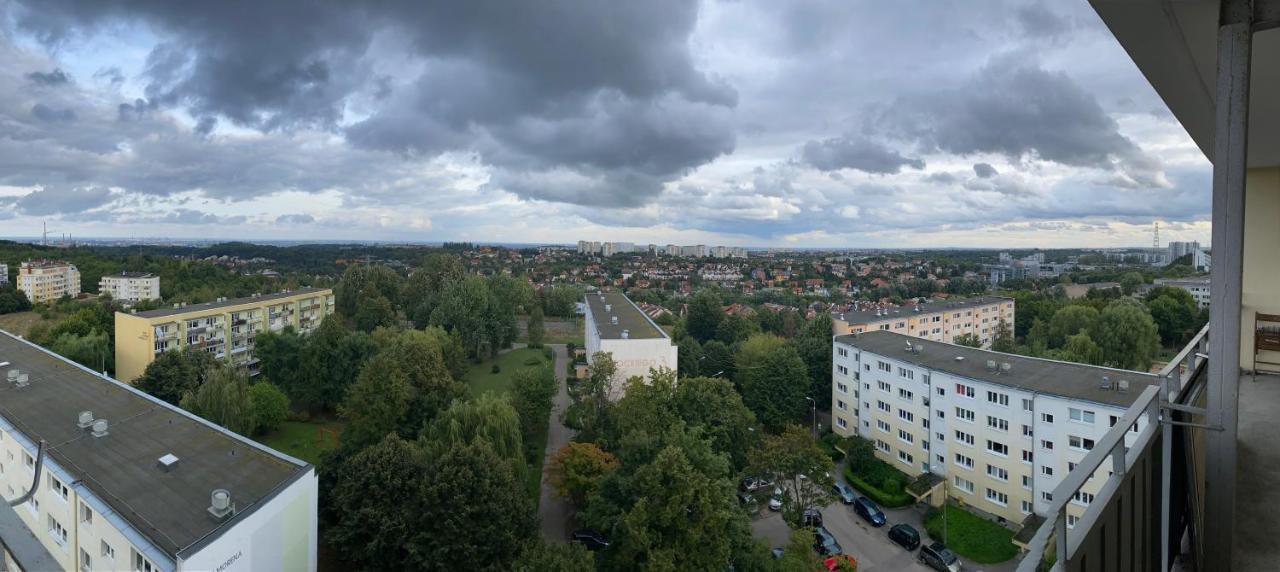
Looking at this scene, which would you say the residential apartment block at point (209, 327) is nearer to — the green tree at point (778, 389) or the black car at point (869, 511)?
the green tree at point (778, 389)

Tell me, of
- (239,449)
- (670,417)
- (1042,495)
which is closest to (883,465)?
(1042,495)

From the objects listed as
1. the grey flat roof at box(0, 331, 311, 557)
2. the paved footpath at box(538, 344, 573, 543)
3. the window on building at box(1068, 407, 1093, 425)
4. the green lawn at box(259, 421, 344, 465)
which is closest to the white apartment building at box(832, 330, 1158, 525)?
the window on building at box(1068, 407, 1093, 425)

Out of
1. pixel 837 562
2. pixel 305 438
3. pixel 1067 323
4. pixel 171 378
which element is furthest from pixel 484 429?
pixel 1067 323

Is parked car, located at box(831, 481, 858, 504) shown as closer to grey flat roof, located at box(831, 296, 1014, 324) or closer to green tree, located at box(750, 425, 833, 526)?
green tree, located at box(750, 425, 833, 526)

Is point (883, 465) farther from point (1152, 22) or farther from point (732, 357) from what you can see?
point (1152, 22)

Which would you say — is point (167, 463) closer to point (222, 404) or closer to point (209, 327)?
point (222, 404)

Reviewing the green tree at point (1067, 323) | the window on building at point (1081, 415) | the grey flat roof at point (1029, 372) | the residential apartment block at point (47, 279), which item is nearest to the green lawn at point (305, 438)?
the grey flat roof at point (1029, 372)
